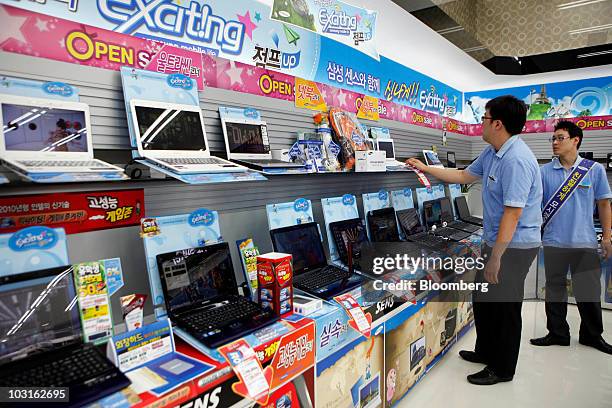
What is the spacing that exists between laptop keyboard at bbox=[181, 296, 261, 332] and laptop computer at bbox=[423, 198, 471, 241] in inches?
92.7

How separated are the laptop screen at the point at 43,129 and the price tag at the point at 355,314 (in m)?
1.33

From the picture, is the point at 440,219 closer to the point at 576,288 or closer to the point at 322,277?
the point at 576,288

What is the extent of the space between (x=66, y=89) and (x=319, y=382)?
165cm

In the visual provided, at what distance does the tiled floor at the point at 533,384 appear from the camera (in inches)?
99.9

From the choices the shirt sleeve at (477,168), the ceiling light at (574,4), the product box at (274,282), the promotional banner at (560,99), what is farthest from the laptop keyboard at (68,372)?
the promotional banner at (560,99)

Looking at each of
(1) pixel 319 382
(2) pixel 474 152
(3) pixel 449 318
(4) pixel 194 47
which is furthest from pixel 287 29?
(2) pixel 474 152

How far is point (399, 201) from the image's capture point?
134 inches

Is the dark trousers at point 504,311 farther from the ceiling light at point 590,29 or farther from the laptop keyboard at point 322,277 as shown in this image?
the ceiling light at point 590,29

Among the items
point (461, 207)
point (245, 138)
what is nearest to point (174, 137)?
point (245, 138)

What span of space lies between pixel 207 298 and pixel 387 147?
7.05ft

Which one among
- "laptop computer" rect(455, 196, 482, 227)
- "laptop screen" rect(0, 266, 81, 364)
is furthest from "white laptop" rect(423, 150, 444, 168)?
"laptop screen" rect(0, 266, 81, 364)

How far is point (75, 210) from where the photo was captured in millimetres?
1495

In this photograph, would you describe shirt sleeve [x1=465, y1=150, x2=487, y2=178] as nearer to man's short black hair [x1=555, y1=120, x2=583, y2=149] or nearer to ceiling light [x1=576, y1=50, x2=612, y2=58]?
man's short black hair [x1=555, y1=120, x2=583, y2=149]

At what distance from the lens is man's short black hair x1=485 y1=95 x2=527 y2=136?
2496mm
